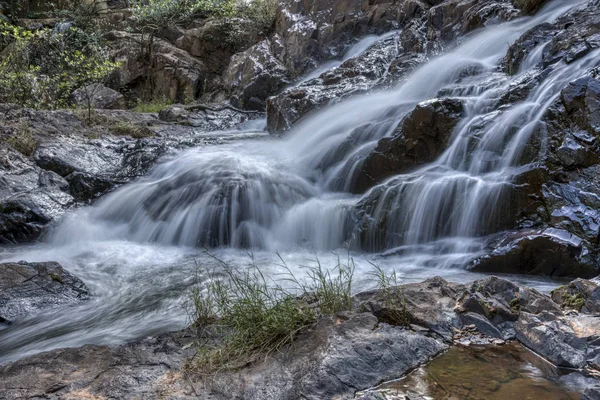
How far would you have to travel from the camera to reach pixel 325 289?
3244mm

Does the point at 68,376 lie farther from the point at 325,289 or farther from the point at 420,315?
the point at 420,315

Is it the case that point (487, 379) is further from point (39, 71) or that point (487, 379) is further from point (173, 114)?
point (39, 71)

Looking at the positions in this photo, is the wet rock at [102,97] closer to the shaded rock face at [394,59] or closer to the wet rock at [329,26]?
the wet rock at [329,26]

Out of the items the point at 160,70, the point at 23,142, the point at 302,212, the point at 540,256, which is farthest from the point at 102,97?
the point at 540,256

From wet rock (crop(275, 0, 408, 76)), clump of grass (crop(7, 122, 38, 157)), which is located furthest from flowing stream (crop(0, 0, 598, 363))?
wet rock (crop(275, 0, 408, 76))

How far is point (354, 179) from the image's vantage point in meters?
7.37

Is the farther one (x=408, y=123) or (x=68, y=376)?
(x=408, y=123)

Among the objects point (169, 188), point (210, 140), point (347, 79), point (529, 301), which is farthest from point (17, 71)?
point (529, 301)

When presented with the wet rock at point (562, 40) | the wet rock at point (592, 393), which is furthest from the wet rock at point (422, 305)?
the wet rock at point (562, 40)

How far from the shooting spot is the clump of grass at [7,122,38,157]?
8.84m

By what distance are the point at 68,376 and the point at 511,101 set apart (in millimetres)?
6419

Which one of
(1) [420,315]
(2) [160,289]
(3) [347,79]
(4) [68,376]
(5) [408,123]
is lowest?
(2) [160,289]

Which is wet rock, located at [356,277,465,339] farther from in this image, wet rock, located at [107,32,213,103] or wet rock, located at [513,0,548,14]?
wet rock, located at [107,32,213,103]

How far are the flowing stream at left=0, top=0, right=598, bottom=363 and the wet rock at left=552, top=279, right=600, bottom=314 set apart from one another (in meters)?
1.22
